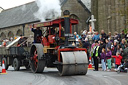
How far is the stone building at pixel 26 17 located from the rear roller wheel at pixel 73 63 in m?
28.4

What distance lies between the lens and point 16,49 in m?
18.8

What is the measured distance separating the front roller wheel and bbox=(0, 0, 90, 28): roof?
2668 centimetres

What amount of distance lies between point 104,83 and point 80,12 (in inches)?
1323

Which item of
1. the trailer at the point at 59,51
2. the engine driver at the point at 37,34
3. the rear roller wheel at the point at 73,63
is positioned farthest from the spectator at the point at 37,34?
the rear roller wheel at the point at 73,63

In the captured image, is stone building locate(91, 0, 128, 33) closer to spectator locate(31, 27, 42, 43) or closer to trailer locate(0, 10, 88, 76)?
spectator locate(31, 27, 42, 43)

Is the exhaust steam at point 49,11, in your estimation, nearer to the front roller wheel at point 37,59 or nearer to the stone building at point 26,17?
the front roller wheel at point 37,59

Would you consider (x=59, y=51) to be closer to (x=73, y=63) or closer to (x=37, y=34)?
(x=73, y=63)

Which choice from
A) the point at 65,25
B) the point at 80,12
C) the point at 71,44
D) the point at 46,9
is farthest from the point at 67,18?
the point at 80,12

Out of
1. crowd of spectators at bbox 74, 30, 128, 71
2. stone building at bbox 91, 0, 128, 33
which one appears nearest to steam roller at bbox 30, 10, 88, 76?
crowd of spectators at bbox 74, 30, 128, 71

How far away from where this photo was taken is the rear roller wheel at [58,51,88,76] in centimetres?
1373

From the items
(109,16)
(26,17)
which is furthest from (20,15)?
(109,16)

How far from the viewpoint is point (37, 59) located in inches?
627

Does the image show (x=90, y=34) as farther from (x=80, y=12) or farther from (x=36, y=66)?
(x=80, y=12)

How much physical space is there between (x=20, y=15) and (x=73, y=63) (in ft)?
131
